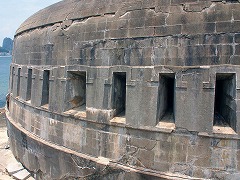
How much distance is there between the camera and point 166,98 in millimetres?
6531

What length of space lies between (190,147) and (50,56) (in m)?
4.60

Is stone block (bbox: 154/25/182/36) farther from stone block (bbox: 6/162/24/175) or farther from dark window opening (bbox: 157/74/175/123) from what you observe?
stone block (bbox: 6/162/24/175)

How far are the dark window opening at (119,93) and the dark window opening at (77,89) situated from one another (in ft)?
3.65

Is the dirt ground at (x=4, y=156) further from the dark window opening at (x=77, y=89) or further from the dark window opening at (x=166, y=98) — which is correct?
the dark window opening at (x=166, y=98)

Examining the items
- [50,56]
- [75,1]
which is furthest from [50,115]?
[75,1]

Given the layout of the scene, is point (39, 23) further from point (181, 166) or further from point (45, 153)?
point (181, 166)

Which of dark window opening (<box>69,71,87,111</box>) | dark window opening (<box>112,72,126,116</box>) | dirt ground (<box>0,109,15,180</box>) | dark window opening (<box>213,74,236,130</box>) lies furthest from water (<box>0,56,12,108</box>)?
dark window opening (<box>213,74,236,130</box>)

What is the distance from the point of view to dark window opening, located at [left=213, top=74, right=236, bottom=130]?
5646 mm

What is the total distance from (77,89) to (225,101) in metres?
3.65

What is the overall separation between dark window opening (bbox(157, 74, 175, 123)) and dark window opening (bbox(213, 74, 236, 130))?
910 mm

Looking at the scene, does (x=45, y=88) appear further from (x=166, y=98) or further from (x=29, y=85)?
(x=166, y=98)

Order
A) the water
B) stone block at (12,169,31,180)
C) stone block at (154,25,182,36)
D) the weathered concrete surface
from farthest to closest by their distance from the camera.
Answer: the water, the weathered concrete surface, stone block at (12,169,31,180), stone block at (154,25,182,36)

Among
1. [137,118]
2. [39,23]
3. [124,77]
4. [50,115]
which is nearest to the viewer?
[137,118]

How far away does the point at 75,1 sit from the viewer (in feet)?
28.1
